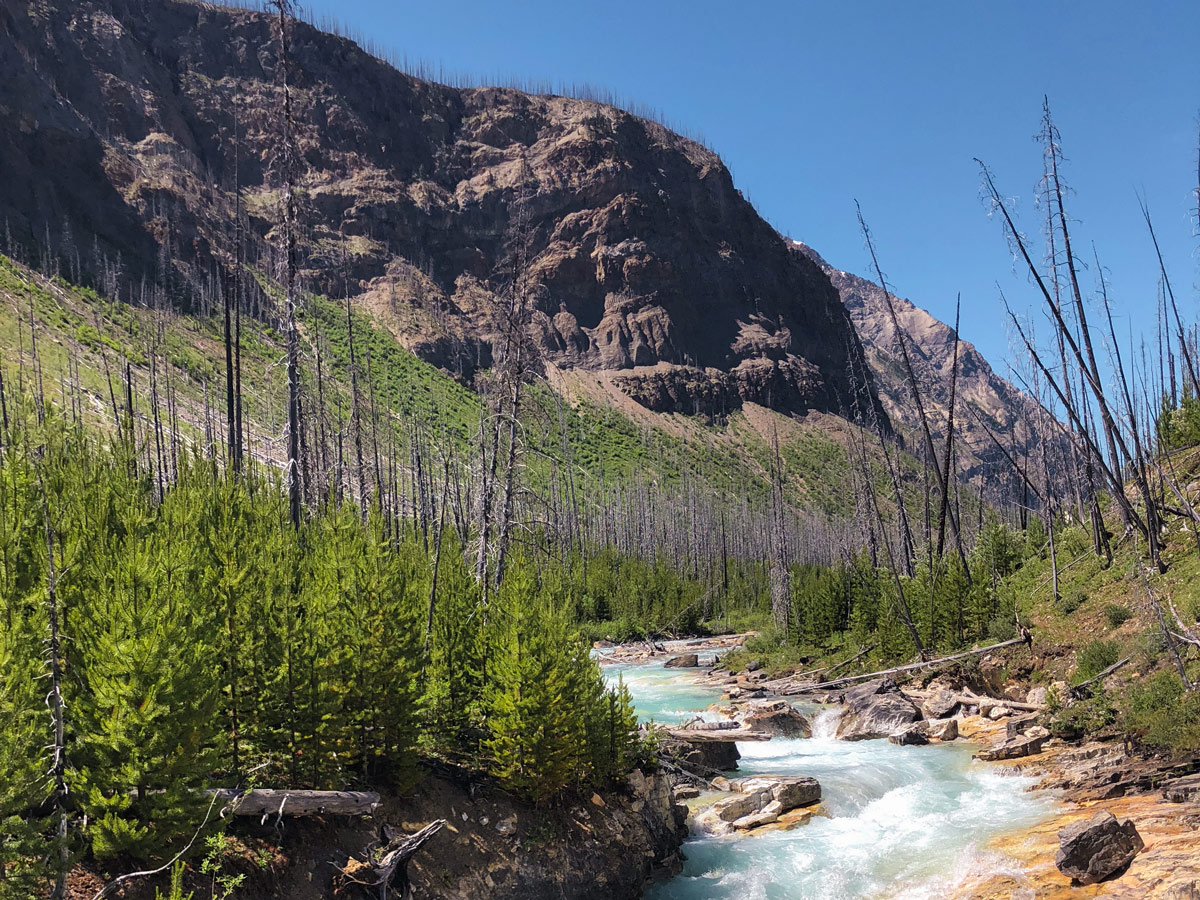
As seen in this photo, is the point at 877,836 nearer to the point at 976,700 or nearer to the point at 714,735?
the point at 714,735

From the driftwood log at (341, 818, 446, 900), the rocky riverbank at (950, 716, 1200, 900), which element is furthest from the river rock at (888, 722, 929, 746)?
the driftwood log at (341, 818, 446, 900)

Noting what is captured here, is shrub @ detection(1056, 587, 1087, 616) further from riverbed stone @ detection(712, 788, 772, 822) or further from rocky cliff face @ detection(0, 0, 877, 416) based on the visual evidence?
rocky cliff face @ detection(0, 0, 877, 416)

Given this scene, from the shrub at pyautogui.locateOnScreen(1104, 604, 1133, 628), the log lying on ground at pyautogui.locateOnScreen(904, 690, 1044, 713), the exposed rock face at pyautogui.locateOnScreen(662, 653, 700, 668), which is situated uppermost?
the shrub at pyautogui.locateOnScreen(1104, 604, 1133, 628)

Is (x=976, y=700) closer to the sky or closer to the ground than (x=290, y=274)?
closer to the ground

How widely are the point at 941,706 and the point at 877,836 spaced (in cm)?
936

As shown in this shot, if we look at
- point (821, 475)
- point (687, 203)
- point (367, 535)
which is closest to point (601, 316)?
point (687, 203)

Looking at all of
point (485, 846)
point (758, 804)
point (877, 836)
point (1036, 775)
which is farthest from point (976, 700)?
point (485, 846)

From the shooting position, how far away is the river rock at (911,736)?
20648 millimetres

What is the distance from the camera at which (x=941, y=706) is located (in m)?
22.8

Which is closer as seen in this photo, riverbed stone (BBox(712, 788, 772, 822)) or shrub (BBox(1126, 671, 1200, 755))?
shrub (BBox(1126, 671, 1200, 755))

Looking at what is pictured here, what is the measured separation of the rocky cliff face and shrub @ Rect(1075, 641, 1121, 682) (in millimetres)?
90190

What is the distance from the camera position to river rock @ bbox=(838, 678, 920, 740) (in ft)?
72.1

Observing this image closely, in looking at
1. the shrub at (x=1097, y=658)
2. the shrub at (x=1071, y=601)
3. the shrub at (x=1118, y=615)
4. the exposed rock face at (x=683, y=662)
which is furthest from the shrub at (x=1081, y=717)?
the exposed rock face at (x=683, y=662)

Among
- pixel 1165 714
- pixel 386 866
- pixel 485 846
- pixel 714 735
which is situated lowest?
pixel 714 735
